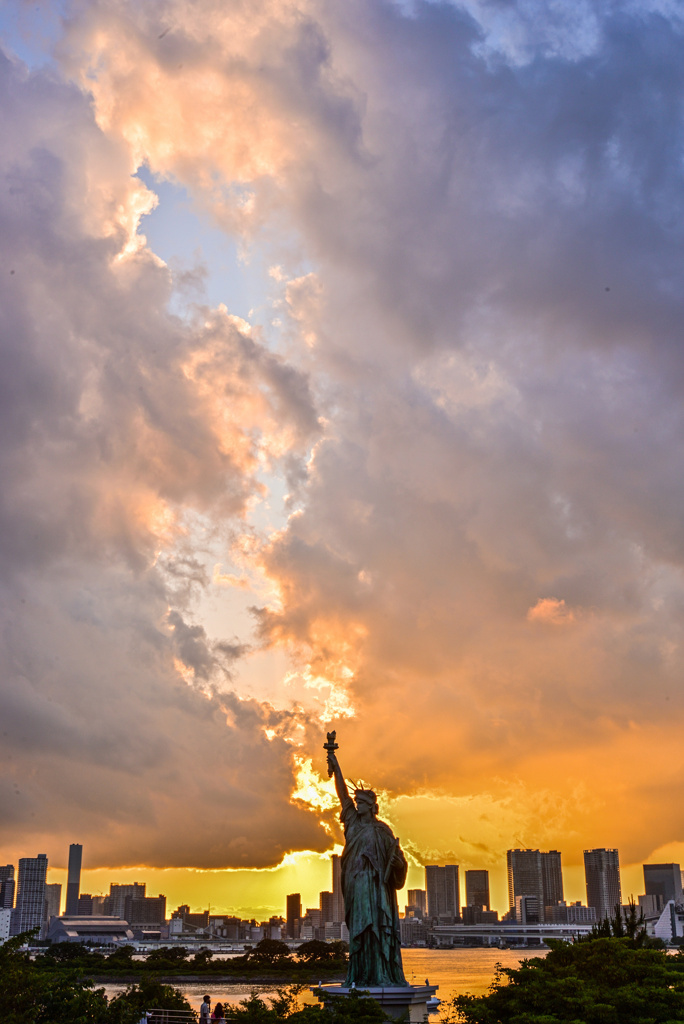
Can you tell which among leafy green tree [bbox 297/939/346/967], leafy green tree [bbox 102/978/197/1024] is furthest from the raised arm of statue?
leafy green tree [bbox 297/939/346/967]

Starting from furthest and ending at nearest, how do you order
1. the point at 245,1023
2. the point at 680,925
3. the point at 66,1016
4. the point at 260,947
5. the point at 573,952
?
the point at 680,925, the point at 260,947, the point at 573,952, the point at 66,1016, the point at 245,1023

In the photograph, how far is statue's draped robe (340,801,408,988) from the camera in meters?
24.8

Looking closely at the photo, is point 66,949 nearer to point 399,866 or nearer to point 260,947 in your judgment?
point 260,947

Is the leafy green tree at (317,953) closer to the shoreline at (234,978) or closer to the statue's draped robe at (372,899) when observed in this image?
the shoreline at (234,978)

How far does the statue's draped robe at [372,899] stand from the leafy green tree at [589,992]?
88.7 inches

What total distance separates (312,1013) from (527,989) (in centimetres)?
668

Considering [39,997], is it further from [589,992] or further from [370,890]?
[589,992]

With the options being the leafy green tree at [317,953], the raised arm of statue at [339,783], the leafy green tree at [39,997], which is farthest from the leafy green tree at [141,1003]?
the leafy green tree at [317,953]

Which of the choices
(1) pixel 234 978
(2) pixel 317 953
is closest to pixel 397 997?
(1) pixel 234 978

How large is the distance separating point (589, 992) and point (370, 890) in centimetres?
644

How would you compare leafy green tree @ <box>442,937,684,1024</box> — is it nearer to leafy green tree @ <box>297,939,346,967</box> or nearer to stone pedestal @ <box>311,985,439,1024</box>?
stone pedestal @ <box>311,985,439,1024</box>

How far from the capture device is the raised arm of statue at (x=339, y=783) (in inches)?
1059

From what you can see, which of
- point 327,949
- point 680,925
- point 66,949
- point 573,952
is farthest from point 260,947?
point 573,952

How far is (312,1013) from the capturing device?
20.9 m
